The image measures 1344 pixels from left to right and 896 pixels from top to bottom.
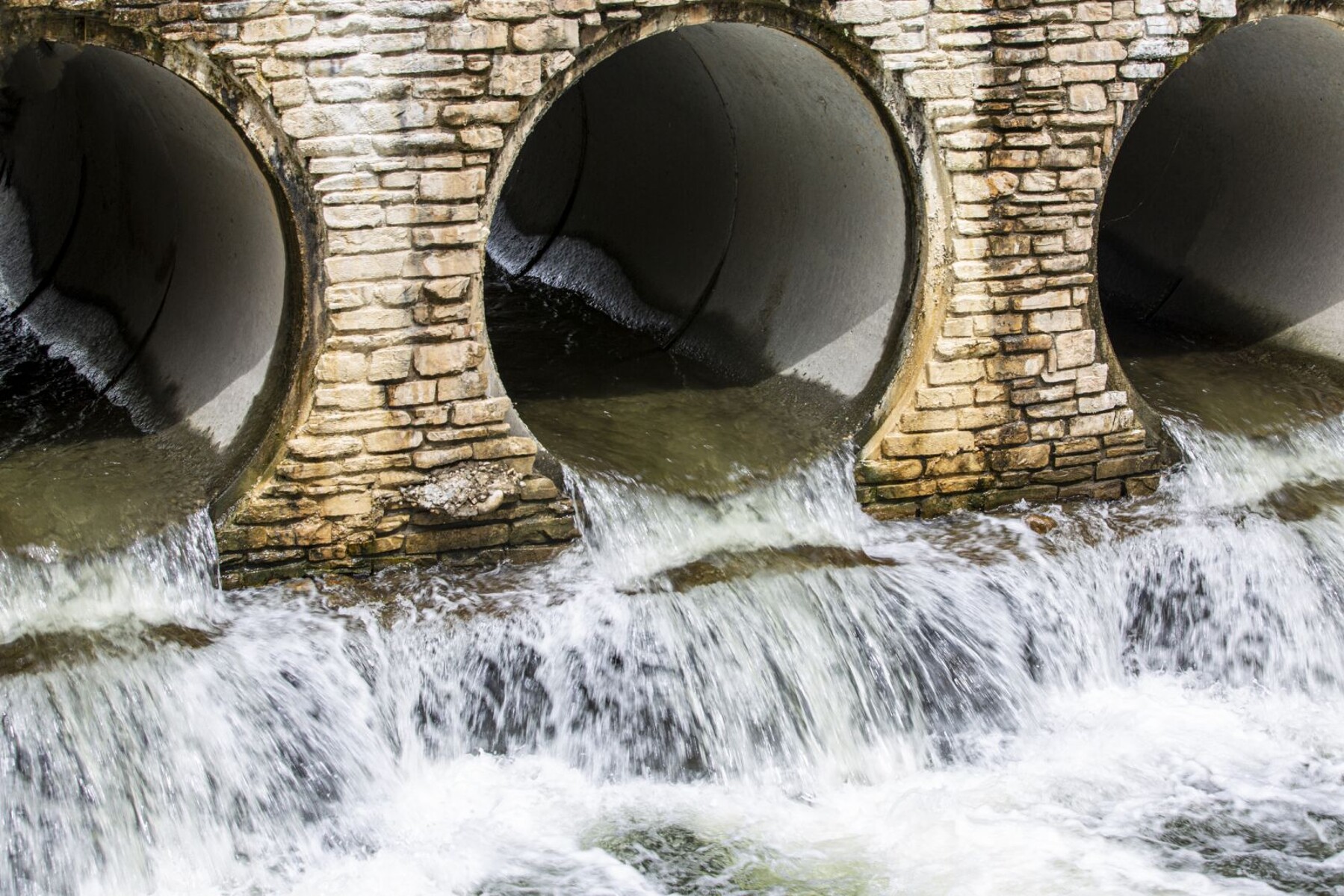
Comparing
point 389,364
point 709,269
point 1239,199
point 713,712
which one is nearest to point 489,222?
point 389,364

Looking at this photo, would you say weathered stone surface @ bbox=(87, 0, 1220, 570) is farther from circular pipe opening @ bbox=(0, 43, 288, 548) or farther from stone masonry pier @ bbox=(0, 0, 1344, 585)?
circular pipe opening @ bbox=(0, 43, 288, 548)

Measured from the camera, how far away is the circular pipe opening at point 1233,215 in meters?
7.37

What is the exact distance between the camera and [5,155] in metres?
8.85

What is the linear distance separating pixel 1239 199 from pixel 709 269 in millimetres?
2826

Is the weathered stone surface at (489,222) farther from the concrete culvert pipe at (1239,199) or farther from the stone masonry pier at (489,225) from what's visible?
the concrete culvert pipe at (1239,199)

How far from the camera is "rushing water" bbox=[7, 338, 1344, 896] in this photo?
4758mm

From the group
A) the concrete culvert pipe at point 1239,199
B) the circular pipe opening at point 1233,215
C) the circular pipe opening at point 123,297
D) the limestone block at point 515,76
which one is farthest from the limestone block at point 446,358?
the concrete culvert pipe at point 1239,199

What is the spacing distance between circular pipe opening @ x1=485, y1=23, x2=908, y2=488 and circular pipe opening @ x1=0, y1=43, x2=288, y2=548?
1351 mm

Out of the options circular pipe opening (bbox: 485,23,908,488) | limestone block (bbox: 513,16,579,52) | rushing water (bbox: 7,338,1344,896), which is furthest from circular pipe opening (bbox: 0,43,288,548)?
circular pipe opening (bbox: 485,23,908,488)

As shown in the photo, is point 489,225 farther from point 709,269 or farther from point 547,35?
point 709,269

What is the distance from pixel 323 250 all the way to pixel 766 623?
202cm

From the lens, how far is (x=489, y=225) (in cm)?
590

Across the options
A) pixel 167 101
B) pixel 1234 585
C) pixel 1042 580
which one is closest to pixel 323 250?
pixel 167 101

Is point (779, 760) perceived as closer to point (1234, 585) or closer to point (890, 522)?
point (890, 522)
